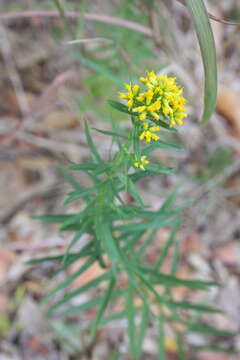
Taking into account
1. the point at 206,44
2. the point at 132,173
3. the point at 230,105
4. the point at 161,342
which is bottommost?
the point at 161,342

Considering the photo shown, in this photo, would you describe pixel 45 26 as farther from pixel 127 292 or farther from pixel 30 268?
pixel 127 292

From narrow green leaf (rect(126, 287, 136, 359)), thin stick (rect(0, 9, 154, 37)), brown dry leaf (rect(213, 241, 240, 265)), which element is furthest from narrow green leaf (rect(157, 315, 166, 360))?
thin stick (rect(0, 9, 154, 37))

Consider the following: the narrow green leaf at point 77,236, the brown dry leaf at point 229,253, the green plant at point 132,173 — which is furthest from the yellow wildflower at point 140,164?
the brown dry leaf at point 229,253

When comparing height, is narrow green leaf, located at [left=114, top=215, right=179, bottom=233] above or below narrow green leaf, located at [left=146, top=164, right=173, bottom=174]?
below

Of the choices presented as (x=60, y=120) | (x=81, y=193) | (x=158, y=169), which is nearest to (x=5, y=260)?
(x=60, y=120)

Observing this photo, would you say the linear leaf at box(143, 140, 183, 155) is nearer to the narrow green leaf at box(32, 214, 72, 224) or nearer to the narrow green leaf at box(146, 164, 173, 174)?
the narrow green leaf at box(146, 164, 173, 174)

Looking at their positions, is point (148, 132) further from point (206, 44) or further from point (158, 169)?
point (206, 44)

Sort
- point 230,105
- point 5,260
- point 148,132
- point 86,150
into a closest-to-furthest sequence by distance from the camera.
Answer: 1. point 148,132
2. point 5,260
3. point 86,150
4. point 230,105

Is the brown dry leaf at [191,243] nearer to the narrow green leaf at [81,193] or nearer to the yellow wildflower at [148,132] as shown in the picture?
the narrow green leaf at [81,193]
